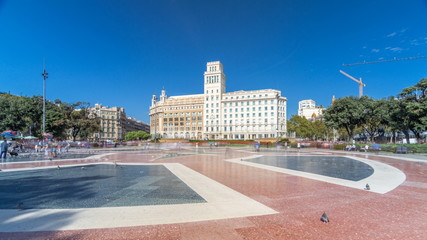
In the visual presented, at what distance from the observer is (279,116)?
9506 cm

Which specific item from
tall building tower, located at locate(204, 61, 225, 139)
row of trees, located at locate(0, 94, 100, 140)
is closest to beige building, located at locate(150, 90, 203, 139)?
tall building tower, located at locate(204, 61, 225, 139)

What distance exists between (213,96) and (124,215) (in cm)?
10057

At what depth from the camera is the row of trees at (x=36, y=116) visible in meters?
43.9

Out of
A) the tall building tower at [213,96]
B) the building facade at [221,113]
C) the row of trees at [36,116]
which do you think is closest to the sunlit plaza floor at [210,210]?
the row of trees at [36,116]

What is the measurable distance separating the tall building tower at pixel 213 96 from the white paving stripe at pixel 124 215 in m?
97.2

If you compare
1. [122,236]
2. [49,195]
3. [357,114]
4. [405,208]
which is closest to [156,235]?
[122,236]

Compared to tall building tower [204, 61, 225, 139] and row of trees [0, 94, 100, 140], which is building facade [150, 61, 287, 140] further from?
row of trees [0, 94, 100, 140]

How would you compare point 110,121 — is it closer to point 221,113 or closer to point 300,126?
point 221,113

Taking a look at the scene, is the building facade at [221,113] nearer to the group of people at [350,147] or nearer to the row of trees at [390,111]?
the row of trees at [390,111]

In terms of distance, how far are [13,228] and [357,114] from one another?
2049 inches

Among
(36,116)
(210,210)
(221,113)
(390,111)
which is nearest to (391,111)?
(390,111)

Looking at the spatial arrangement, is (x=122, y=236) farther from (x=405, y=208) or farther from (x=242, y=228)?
(x=405, y=208)

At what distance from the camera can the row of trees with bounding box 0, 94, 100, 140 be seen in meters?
43.9

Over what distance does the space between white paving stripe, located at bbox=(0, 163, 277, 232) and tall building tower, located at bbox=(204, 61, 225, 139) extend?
9718cm
